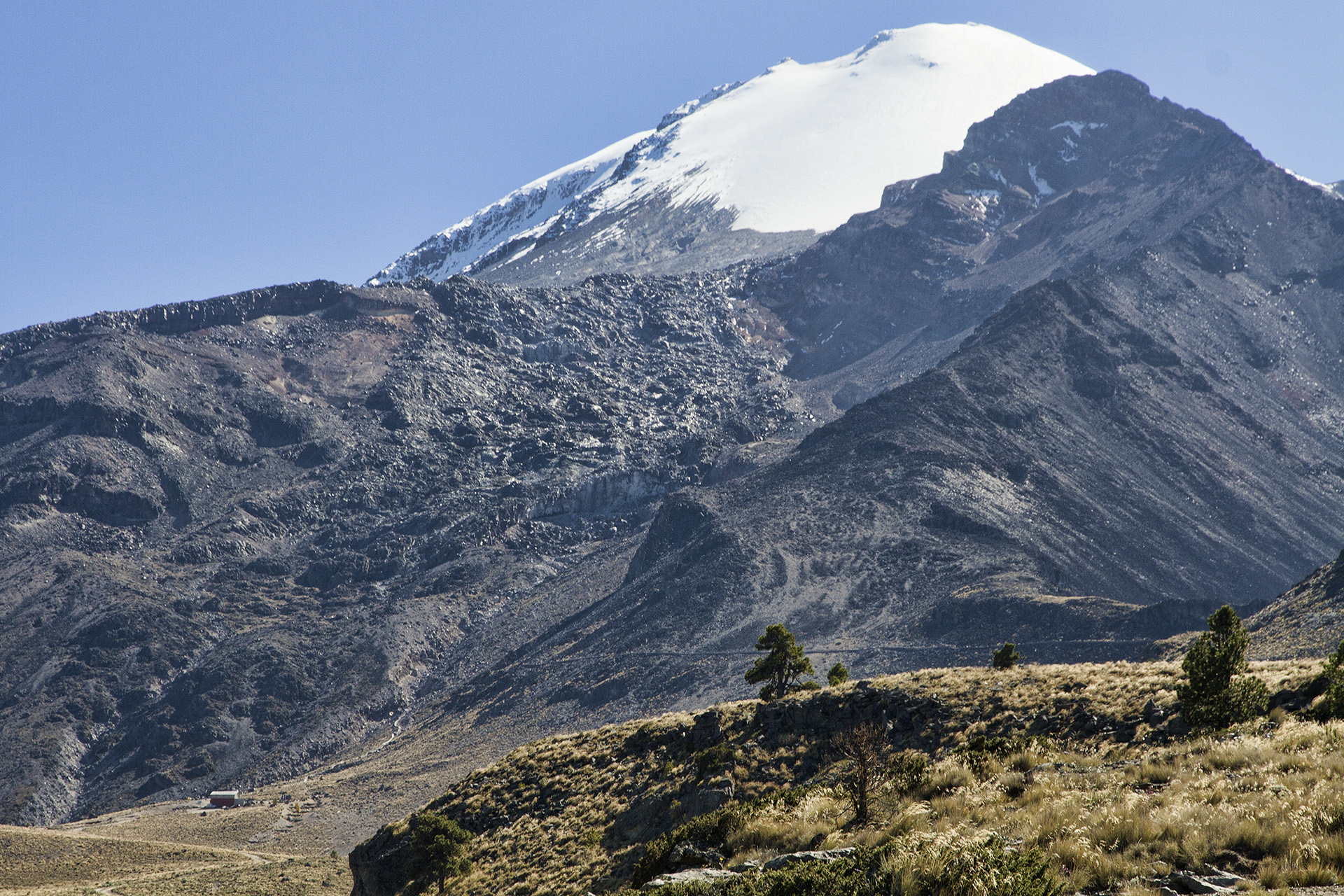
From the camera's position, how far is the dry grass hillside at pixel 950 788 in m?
12.9

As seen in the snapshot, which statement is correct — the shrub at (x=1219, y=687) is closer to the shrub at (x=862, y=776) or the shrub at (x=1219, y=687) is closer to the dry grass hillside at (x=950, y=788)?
the dry grass hillside at (x=950, y=788)

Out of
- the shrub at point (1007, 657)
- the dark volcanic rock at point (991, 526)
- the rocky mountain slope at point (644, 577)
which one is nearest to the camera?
the shrub at point (1007, 657)

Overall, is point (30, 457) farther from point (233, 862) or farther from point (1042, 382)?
point (1042, 382)

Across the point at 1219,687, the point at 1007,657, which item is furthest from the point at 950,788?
the point at 1007,657

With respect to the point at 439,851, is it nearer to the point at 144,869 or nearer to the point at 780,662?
the point at 780,662

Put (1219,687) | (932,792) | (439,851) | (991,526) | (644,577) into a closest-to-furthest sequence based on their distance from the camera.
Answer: (932,792)
(1219,687)
(439,851)
(991,526)
(644,577)

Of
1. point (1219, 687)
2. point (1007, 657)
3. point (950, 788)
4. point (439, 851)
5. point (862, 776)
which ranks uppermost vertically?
point (862, 776)

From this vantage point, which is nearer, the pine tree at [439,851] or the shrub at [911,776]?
the shrub at [911,776]

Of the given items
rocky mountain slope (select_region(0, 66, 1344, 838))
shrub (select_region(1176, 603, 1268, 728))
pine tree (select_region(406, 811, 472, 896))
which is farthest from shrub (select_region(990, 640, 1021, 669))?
rocky mountain slope (select_region(0, 66, 1344, 838))

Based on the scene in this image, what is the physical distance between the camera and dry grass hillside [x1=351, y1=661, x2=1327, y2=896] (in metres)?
12.9

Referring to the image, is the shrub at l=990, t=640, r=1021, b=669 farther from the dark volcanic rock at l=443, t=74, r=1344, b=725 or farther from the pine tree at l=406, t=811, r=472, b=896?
the dark volcanic rock at l=443, t=74, r=1344, b=725

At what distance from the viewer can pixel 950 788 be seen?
18.8 metres

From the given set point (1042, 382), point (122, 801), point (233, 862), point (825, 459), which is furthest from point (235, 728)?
point (1042, 382)

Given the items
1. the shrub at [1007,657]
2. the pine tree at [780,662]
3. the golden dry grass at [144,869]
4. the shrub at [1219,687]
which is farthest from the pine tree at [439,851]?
the shrub at [1007,657]
